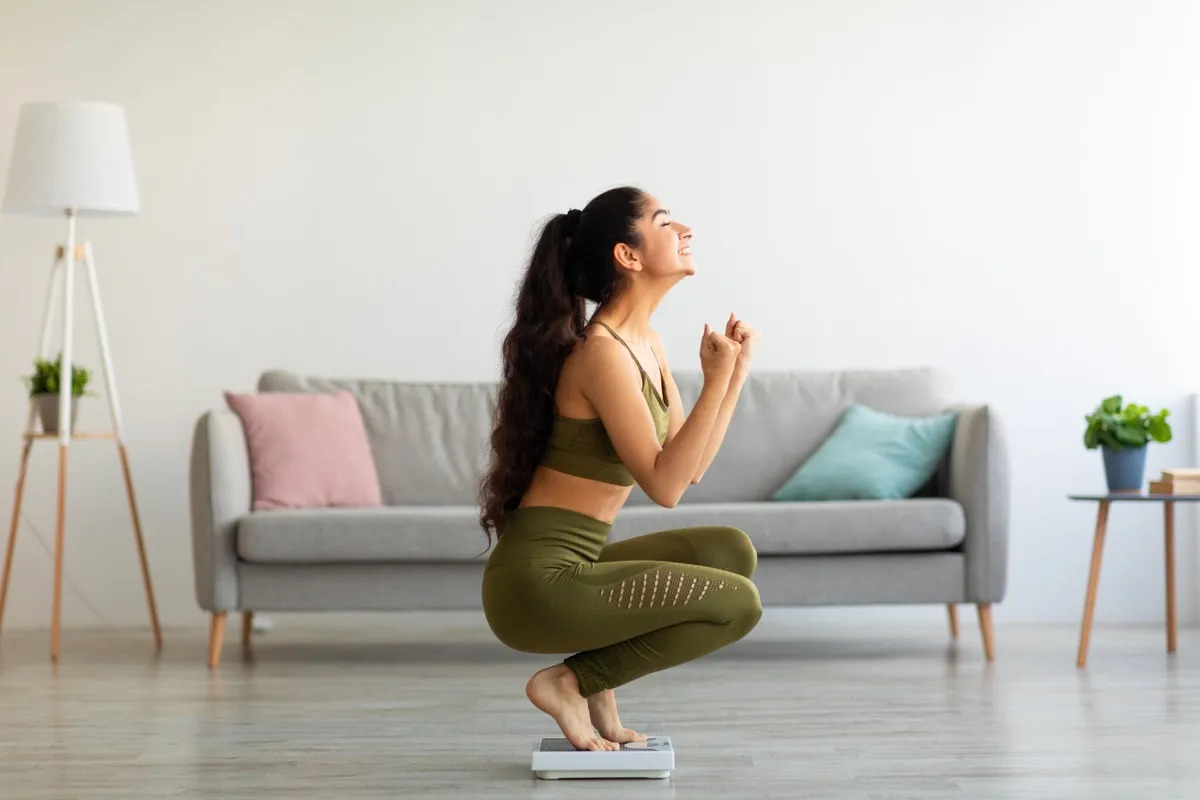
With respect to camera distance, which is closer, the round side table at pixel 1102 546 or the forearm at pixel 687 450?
the forearm at pixel 687 450

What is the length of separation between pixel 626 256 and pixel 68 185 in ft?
8.27

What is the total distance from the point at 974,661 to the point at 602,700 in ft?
5.63

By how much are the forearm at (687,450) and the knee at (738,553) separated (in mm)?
302

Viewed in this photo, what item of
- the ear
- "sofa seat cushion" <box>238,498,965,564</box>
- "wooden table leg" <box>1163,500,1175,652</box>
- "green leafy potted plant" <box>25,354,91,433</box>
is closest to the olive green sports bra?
the ear

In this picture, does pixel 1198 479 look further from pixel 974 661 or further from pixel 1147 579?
pixel 1147 579

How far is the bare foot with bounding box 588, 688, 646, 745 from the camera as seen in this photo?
7.69 ft

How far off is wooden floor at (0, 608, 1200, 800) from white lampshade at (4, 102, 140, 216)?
1.35 meters

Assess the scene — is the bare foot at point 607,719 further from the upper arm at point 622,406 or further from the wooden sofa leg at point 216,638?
the wooden sofa leg at point 216,638

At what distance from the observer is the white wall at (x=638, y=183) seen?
4719 millimetres

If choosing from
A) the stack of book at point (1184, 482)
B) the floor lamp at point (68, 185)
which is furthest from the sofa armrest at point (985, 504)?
the floor lamp at point (68, 185)

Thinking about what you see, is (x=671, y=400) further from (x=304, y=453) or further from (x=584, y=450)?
(x=304, y=453)

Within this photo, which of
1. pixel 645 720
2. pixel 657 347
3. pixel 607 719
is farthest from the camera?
pixel 645 720

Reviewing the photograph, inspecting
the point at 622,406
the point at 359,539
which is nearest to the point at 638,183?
the point at 359,539

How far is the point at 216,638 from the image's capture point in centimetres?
372
